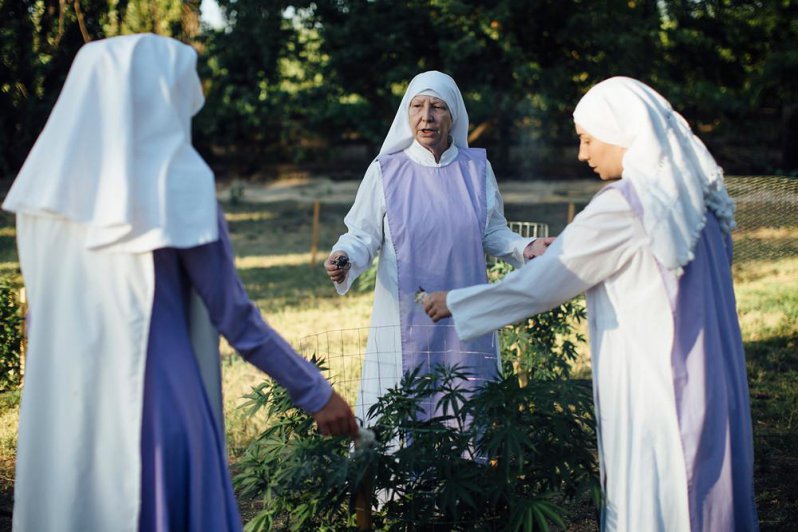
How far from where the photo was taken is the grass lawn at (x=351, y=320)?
4660 mm

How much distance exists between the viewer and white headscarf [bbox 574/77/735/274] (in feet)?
8.35

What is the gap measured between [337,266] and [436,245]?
0.46 m

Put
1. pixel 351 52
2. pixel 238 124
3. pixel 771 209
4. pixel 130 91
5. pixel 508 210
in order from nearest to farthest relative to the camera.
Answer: pixel 130 91 → pixel 771 209 → pixel 351 52 → pixel 508 210 → pixel 238 124

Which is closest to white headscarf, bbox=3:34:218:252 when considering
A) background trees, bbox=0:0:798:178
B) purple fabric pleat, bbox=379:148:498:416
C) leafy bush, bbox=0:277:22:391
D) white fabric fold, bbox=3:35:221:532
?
white fabric fold, bbox=3:35:221:532

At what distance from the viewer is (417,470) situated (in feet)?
9.27

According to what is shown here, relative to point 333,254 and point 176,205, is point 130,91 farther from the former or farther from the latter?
point 333,254

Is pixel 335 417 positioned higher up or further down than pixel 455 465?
higher up

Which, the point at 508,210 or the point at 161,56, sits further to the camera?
the point at 508,210

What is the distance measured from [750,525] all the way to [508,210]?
583 inches

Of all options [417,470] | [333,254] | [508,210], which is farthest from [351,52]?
[417,470]

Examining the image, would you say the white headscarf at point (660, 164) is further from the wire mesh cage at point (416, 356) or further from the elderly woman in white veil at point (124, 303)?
the wire mesh cage at point (416, 356)

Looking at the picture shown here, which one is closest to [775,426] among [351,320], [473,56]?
[351,320]

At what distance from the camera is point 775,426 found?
5.30 metres

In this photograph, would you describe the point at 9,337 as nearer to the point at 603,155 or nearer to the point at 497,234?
the point at 497,234
